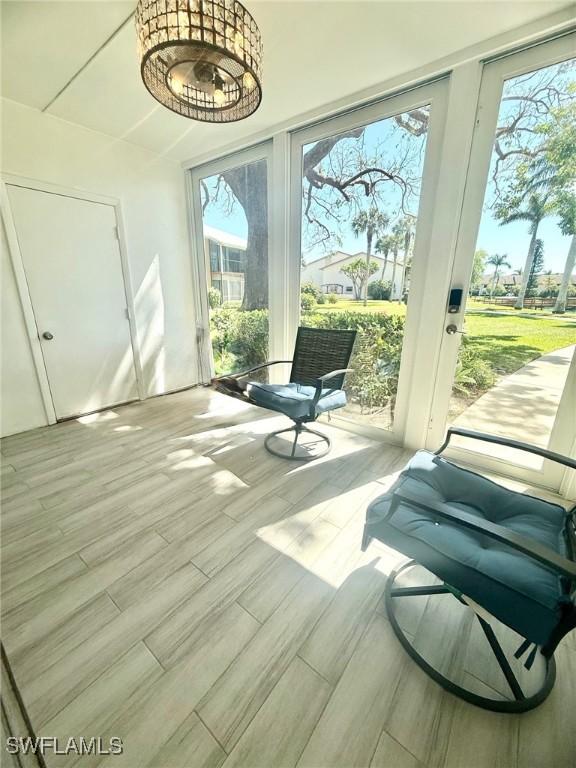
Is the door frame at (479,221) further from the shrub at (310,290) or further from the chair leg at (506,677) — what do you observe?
the chair leg at (506,677)

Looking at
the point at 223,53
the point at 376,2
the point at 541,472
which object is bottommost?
the point at 541,472

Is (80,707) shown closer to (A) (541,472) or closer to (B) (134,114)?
(A) (541,472)

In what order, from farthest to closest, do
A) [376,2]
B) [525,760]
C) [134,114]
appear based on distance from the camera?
1. [134,114]
2. [376,2]
3. [525,760]

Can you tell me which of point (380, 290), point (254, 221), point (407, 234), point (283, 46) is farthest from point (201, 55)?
point (254, 221)

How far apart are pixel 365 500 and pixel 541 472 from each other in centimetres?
119

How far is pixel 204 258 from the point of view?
359 cm

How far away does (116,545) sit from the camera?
1518 millimetres

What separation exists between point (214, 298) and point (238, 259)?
638mm

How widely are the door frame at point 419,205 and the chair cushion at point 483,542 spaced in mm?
1040

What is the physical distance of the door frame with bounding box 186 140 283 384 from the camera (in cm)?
280

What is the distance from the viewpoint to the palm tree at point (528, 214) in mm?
1744

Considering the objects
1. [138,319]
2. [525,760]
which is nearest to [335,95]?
[138,319]

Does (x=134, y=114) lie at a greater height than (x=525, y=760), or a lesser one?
greater

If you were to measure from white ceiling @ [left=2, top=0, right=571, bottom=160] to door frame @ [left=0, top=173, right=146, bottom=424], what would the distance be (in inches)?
22.2
